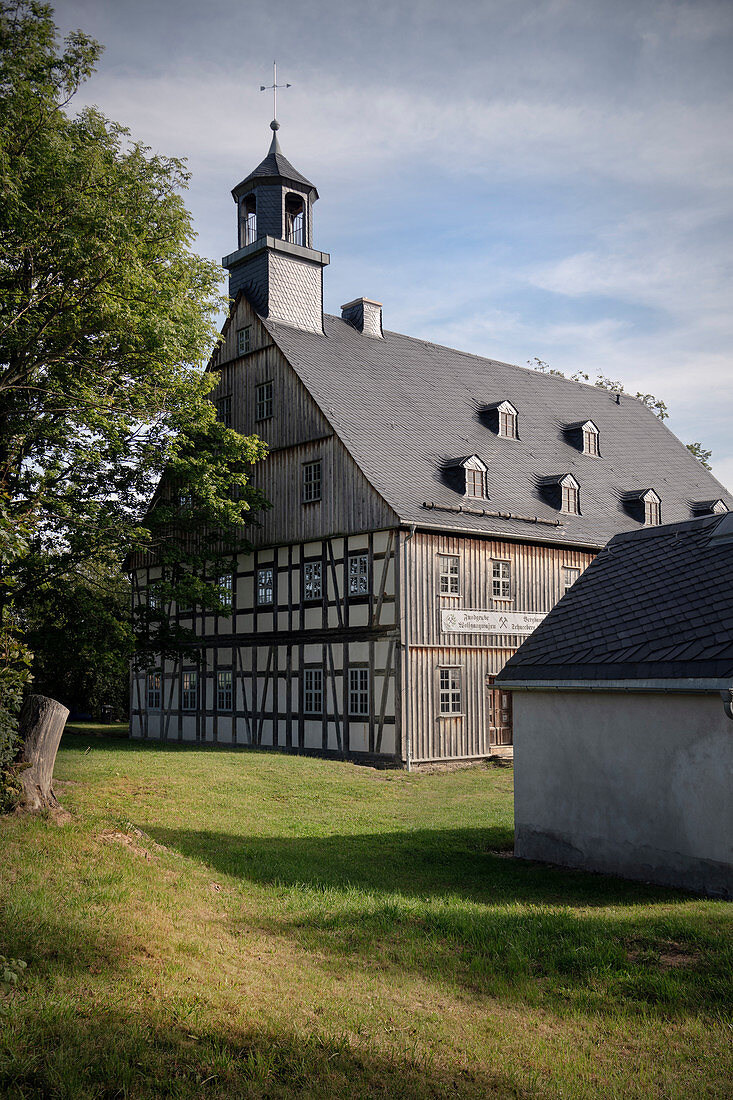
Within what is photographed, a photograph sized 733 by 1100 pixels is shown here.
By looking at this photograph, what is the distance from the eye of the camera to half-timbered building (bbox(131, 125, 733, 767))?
23.4 metres

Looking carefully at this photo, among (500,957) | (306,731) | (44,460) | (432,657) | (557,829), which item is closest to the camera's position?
(500,957)

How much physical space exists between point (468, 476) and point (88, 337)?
11.4 meters

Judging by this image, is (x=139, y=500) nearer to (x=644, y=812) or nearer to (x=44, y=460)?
(x=44, y=460)

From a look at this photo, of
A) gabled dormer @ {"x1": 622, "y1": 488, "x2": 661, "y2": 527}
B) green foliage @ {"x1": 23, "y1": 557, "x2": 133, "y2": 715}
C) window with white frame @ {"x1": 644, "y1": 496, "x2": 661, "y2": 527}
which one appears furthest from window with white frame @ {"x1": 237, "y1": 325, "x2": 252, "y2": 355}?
window with white frame @ {"x1": 644, "y1": 496, "x2": 661, "y2": 527}

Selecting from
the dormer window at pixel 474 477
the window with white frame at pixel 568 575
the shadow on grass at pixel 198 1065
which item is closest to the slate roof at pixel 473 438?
the dormer window at pixel 474 477

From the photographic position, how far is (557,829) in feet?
39.7

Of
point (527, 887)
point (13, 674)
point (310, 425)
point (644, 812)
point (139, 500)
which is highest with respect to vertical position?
point (310, 425)

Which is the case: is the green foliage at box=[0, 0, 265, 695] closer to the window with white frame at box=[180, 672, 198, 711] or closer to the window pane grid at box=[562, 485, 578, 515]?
the window with white frame at box=[180, 672, 198, 711]

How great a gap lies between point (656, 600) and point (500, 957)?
6.41 m

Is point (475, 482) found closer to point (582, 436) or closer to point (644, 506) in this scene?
point (644, 506)

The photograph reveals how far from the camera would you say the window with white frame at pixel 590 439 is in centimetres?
3291

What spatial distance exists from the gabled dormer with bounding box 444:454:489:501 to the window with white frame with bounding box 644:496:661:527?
8334mm

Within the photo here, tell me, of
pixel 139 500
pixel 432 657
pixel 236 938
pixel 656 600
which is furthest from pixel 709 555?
pixel 139 500

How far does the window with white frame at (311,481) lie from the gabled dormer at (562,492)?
→ 7.57 m
